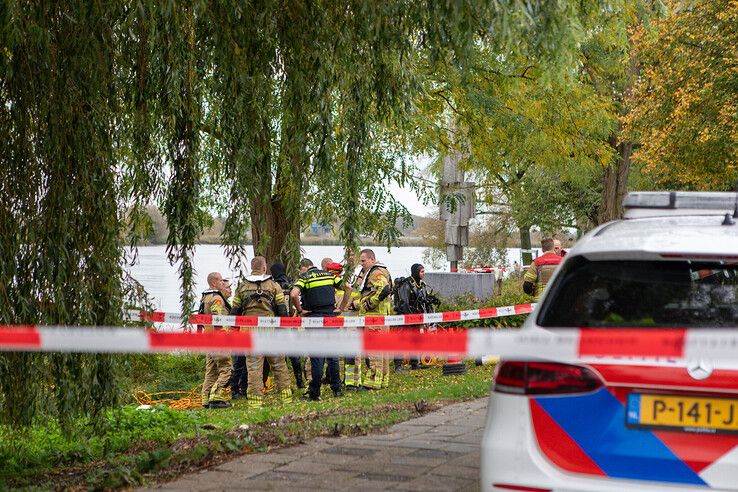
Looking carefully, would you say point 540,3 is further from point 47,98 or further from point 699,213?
point 47,98

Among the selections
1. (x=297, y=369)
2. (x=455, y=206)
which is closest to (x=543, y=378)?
(x=297, y=369)

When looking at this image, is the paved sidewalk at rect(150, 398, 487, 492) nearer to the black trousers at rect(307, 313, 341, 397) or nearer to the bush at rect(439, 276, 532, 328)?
the black trousers at rect(307, 313, 341, 397)

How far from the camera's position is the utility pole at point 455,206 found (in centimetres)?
2280

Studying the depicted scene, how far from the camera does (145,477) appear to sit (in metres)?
6.24

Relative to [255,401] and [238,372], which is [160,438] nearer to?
[255,401]

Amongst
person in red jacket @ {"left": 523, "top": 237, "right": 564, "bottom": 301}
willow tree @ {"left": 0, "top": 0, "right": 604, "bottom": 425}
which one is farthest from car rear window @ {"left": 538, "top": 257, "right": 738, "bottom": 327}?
person in red jacket @ {"left": 523, "top": 237, "right": 564, "bottom": 301}

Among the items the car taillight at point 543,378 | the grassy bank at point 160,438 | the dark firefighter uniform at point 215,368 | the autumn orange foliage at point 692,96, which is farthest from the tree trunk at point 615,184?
the car taillight at point 543,378

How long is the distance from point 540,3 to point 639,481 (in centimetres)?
347

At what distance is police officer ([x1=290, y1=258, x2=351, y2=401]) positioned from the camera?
13531 millimetres

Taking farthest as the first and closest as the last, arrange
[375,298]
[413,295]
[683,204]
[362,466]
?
[413,295] → [375,298] → [362,466] → [683,204]

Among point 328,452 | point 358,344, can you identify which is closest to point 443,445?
point 328,452

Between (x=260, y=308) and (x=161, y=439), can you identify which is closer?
(x=161, y=439)

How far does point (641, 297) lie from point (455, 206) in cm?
1853

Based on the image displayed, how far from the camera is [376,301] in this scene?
14.4 m
